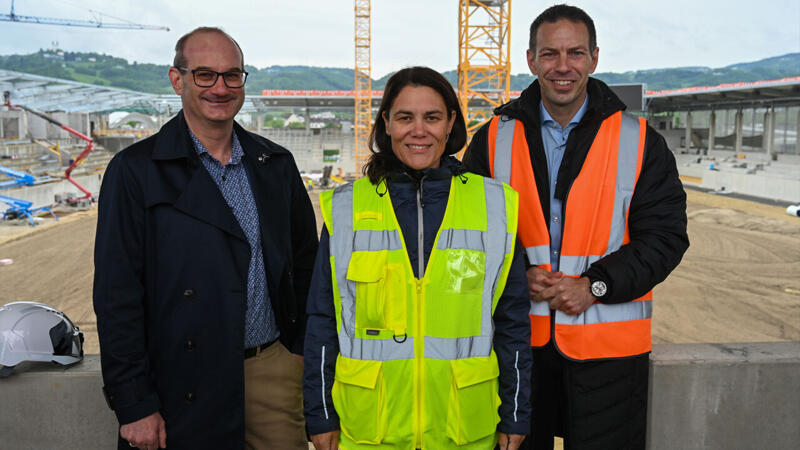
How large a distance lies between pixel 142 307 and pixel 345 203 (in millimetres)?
807

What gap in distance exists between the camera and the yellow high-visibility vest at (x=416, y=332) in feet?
6.04

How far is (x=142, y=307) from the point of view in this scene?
80.2 inches

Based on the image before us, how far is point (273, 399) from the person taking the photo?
2.35m

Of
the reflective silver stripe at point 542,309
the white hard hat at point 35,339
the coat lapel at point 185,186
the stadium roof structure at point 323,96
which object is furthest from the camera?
the stadium roof structure at point 323,96

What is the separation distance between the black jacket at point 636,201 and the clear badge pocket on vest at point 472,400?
2.04 feet

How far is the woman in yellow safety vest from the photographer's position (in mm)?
1849

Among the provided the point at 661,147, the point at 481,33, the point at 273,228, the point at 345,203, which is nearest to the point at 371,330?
the point at 345,203

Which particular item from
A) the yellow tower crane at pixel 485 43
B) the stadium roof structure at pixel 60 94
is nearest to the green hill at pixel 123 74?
the stadium roof structure at pixel 60 94

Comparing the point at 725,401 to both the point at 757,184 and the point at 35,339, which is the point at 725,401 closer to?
the point at 35,339

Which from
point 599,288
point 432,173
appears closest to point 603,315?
point 599,288

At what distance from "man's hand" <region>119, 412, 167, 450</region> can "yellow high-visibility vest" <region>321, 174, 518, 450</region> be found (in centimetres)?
67

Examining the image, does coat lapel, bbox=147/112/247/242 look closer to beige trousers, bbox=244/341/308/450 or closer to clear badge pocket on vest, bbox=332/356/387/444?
beige trousers, bbox=244/341/308/450

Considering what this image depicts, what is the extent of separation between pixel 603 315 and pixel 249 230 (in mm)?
1402

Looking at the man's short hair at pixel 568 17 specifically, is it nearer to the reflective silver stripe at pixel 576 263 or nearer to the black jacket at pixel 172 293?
the reflective silver stripe at pixel 576 263
